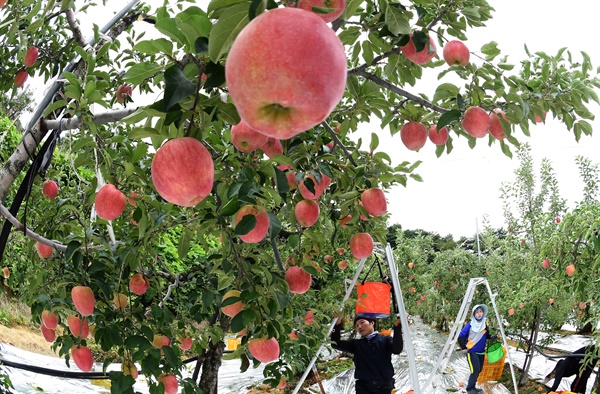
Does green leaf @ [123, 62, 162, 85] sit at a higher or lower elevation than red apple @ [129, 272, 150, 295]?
higher

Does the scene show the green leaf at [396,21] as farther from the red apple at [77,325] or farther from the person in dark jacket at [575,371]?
the person in dark jacket at [575,371]

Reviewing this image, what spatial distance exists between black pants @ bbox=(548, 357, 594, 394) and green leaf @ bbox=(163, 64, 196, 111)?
15.2 ft

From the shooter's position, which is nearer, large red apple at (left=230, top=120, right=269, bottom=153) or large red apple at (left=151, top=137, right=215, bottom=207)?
large red apple at (left=151, top=137, right=215, bottom=207)

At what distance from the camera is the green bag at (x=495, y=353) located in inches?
254

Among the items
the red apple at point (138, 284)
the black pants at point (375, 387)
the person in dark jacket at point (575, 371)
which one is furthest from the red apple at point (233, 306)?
the person in dark jacket at point (575, 371)

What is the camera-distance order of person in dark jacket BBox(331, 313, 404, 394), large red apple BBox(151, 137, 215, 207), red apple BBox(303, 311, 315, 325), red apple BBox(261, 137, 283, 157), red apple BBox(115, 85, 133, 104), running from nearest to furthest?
large red apple BBox(151, 137, 215, 207), red apple BBox(261, 137, 283, 157), red apple BBox(115, 85, 133, 104), red apple BBox(303, 311, 315, 325), person in dark jacket BBox(331, 313, 404, 394)

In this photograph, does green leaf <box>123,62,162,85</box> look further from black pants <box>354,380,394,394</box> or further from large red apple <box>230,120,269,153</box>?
black pants <box>354,380,394,394</box>

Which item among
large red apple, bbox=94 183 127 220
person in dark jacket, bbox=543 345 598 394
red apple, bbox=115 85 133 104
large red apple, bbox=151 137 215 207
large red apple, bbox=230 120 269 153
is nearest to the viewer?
large red apple, bbox=151 137 215 207

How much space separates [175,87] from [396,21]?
1.44 feet

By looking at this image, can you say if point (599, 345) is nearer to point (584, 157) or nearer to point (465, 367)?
point (465, 367)

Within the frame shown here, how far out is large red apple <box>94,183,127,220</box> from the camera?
1196mm

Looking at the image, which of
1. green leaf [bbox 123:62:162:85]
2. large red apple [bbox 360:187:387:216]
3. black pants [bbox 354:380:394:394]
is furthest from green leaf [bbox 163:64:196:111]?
black pants [bbox 354:380:394:394]

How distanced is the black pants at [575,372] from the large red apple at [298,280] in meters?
3.62

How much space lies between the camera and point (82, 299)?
1451 millimetres
